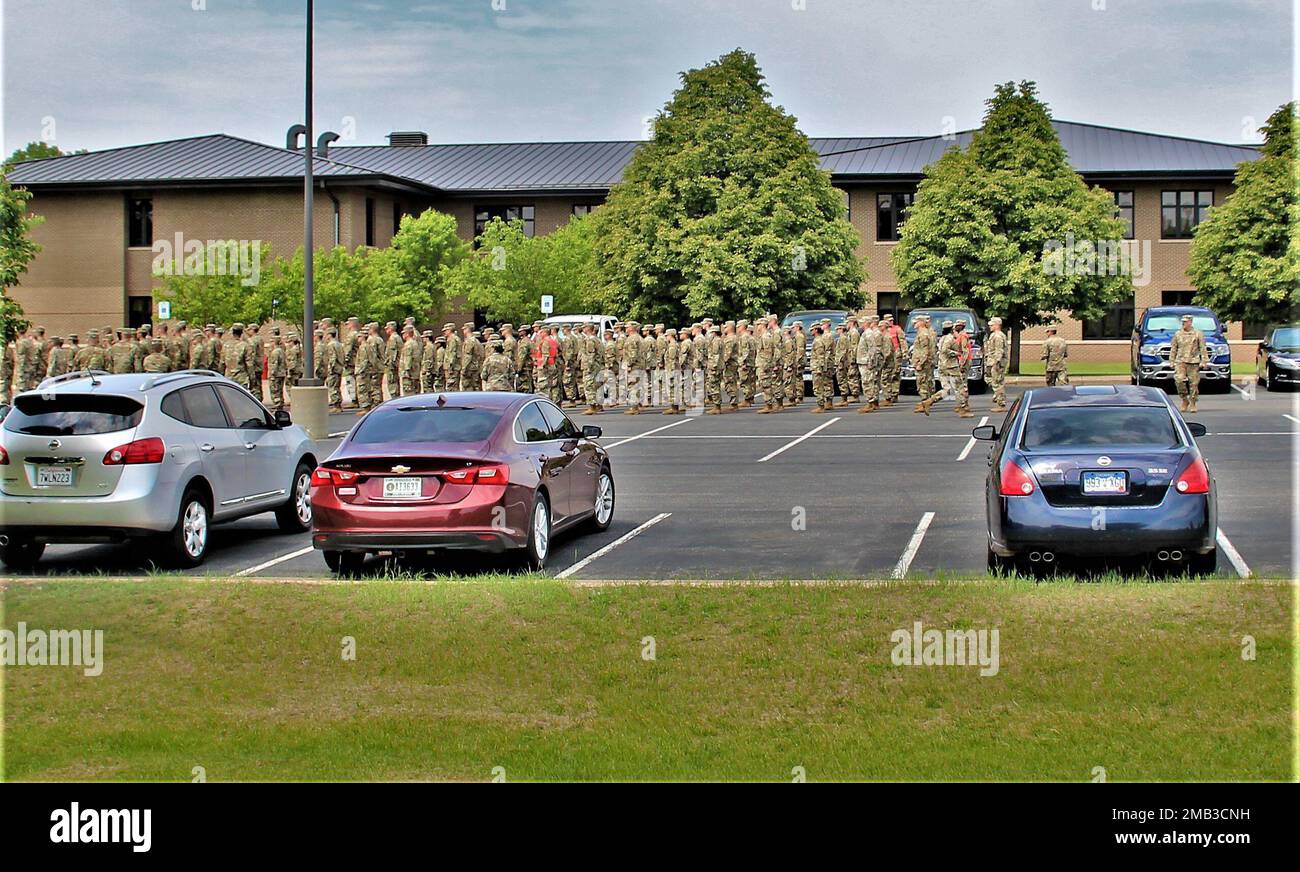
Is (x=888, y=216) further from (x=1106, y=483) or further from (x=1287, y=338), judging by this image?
(x=1106, y=483)

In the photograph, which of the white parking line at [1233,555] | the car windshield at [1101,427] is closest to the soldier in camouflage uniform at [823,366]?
the white parking line at [1233,555]

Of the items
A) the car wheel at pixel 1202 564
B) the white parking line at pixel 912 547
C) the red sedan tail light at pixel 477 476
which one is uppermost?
the red sedan tail light at pixel 477 476

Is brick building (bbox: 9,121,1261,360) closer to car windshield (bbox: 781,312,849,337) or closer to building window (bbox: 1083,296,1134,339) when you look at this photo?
building window (bbox: 1083,296,1134,339)

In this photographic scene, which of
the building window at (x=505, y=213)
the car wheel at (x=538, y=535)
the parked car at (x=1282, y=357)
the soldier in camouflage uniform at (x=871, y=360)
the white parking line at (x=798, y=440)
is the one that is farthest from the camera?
the building window at (x=505, y=213)

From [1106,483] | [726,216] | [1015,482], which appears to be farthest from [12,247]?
[1106,483]

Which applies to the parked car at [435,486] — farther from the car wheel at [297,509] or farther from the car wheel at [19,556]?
the car wheel at [19,556]

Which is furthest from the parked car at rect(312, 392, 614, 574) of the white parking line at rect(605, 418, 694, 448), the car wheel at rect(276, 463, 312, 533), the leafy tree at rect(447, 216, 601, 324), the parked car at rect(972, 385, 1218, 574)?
the leafy tree at rect(447, 216, 601, 324)

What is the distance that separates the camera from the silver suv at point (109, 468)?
13180 millimetres

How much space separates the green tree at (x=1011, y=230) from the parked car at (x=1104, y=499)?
126 feet

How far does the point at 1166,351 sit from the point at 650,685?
2997cm

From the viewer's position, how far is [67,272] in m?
59.4

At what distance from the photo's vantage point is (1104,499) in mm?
11797

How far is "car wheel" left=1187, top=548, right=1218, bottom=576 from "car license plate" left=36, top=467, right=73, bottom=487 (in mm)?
9146

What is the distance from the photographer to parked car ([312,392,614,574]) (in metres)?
12.7
